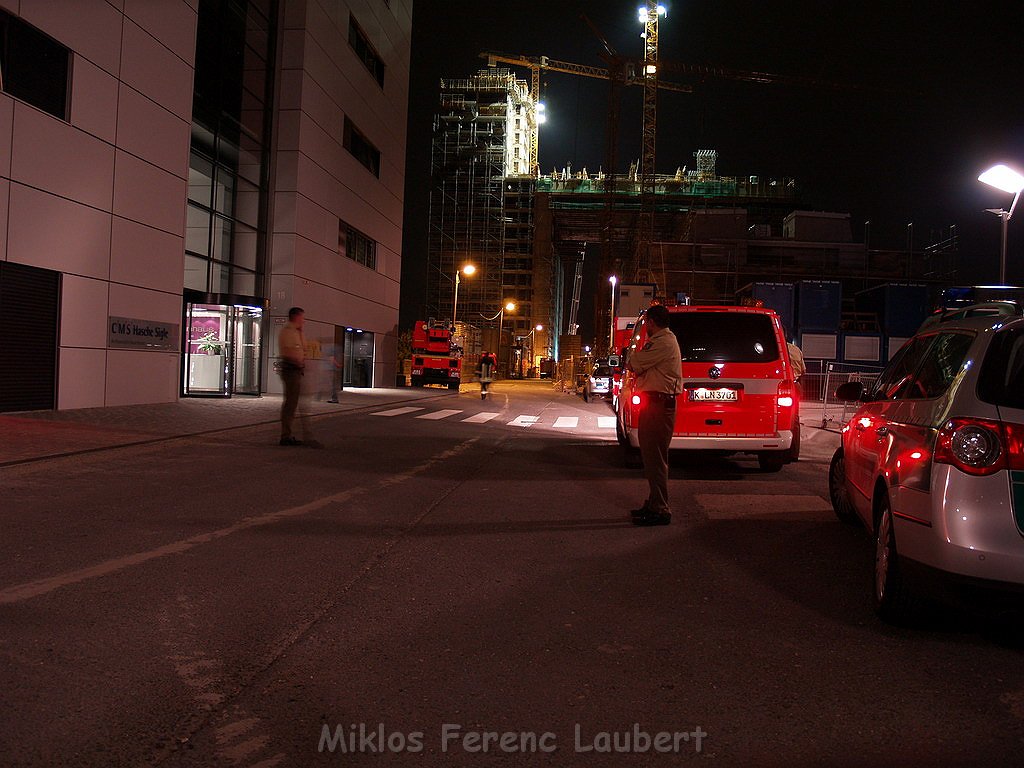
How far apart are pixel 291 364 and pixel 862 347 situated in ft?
118

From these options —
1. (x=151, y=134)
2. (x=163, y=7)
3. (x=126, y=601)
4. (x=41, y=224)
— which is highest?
(x=163, y=7)

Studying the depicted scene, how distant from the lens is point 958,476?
383 cm

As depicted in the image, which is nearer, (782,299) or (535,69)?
(782,299)

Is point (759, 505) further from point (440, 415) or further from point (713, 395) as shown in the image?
point (440, 415)

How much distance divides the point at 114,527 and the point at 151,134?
15.2 m

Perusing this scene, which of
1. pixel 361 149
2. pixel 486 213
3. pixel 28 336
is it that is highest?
pixel 486 213

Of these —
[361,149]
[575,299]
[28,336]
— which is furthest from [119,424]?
[575,299]

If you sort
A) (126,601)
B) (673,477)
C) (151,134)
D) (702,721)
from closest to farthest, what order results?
(702,721), (126,601), (673,477), (151,134)

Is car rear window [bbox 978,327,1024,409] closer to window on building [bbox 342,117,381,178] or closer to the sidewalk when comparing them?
the sidewalk

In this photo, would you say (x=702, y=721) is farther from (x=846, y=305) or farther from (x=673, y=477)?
(x=846, y=305)

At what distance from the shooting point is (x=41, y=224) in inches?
616

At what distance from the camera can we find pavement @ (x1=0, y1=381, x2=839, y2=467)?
10898 mm

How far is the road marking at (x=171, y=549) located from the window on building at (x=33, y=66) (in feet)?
36.0

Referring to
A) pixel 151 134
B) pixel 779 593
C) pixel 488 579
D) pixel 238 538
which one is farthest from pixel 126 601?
pixel 151 134
